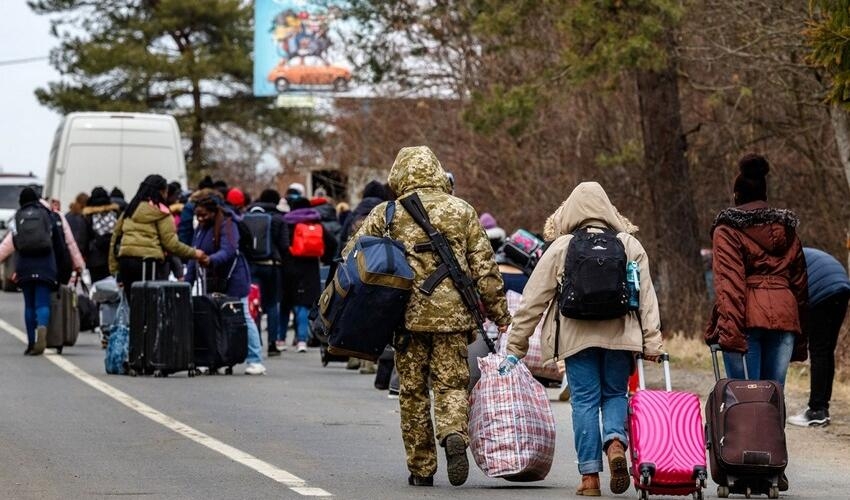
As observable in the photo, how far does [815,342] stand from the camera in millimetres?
13984

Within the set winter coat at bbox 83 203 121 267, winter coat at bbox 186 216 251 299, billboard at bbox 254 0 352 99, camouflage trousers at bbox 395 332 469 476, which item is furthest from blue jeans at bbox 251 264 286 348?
billboard at bbox 254 0 352 99

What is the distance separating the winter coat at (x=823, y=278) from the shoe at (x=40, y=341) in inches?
391

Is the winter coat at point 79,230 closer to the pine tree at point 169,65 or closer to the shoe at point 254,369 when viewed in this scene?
the shoe at point 254,369

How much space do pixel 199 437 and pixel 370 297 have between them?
3.05 meters

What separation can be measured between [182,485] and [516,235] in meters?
7.64

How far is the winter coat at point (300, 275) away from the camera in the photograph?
74.0 ft

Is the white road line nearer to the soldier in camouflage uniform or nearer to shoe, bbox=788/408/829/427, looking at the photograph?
the soldier in camouflage uniform

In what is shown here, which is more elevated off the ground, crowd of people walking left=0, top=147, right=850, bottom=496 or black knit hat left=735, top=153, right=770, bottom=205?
black knit hat left=735, top=153, right=770, bottom=205

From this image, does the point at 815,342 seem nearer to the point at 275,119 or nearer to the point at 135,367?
the point at 135,367

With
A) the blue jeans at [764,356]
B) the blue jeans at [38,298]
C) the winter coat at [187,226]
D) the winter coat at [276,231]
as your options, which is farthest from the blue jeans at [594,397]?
the winter coat at [276,231]

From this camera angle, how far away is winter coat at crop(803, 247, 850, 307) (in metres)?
13.6

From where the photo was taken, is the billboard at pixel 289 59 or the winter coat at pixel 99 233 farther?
the billboard at pixel 289 59

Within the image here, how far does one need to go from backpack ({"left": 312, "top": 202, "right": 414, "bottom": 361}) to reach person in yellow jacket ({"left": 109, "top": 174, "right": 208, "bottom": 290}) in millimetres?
7974

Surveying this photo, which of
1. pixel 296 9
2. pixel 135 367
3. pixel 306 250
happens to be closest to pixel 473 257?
pixel 135 367
